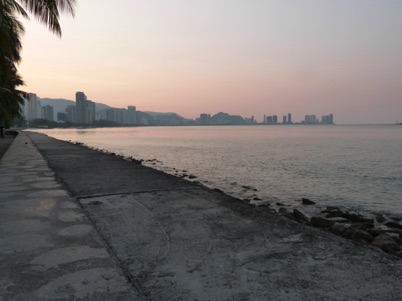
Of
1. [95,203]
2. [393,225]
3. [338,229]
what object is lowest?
[393,225]

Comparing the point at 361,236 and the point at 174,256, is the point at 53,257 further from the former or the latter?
the point at 361,236

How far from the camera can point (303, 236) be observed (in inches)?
160

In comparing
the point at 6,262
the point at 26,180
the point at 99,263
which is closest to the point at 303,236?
the point at 99,263

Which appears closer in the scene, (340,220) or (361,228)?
(361,228)

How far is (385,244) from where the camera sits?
5.21 meters

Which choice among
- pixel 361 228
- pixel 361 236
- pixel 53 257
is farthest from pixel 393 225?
pixel 53 257

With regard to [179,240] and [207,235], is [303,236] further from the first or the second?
[179,240]

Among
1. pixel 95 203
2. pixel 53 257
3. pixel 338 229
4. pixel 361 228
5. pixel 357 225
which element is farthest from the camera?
pixel 357 225

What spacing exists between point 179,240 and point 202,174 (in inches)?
542

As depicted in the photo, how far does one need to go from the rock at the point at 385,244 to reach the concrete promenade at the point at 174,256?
1517 millimetres

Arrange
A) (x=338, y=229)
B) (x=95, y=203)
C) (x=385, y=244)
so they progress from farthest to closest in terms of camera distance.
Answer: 1. (x=338, y=229)
2. (x=95, y=203)
3. (x=385, y=244)

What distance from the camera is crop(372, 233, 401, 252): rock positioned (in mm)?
5033

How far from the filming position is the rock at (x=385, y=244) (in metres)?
5.03

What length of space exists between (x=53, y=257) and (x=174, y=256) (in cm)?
117
